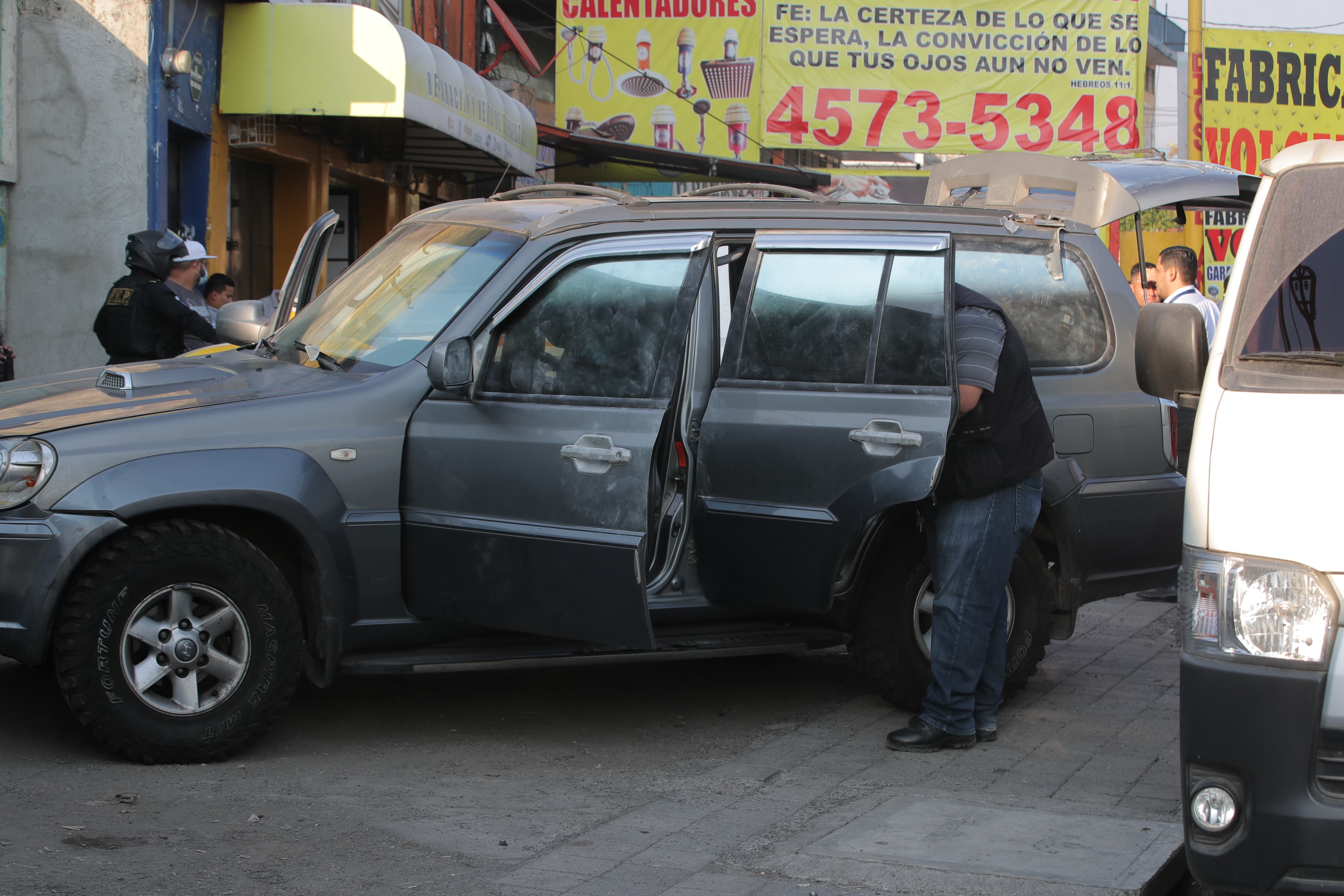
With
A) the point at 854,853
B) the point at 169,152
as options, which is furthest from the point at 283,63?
the point at 854,853

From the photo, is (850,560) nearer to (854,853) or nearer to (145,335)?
(854,853)

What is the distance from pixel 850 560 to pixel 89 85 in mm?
7887

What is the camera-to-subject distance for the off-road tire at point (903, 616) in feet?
18.6

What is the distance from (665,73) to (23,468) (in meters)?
16.0

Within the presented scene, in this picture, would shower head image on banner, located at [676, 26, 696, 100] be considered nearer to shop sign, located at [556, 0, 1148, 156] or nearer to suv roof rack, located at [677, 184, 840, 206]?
shop sign, located at [556, 0, 1148, 156]

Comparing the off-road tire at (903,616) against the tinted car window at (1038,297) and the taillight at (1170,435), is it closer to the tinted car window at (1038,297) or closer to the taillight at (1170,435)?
the taillight at (1170,435)

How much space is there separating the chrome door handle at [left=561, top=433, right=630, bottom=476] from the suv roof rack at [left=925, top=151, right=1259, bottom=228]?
2.15 meters

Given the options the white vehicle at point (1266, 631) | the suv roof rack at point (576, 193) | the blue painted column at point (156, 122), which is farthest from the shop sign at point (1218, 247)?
the white vehicle at point (1266, 631)

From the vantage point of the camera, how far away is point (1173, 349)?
12.3 ft

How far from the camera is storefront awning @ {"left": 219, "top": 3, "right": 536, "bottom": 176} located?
11.7m

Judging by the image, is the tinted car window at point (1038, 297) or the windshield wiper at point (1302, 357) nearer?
the windshield wiper at point (1302, 357)

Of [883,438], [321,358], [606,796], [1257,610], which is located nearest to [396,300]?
[321,358]

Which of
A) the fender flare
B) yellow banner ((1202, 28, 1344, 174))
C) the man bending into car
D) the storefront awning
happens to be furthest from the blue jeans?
yellow banner ((1202, 28, 1344, 174))

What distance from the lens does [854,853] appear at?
406cm
